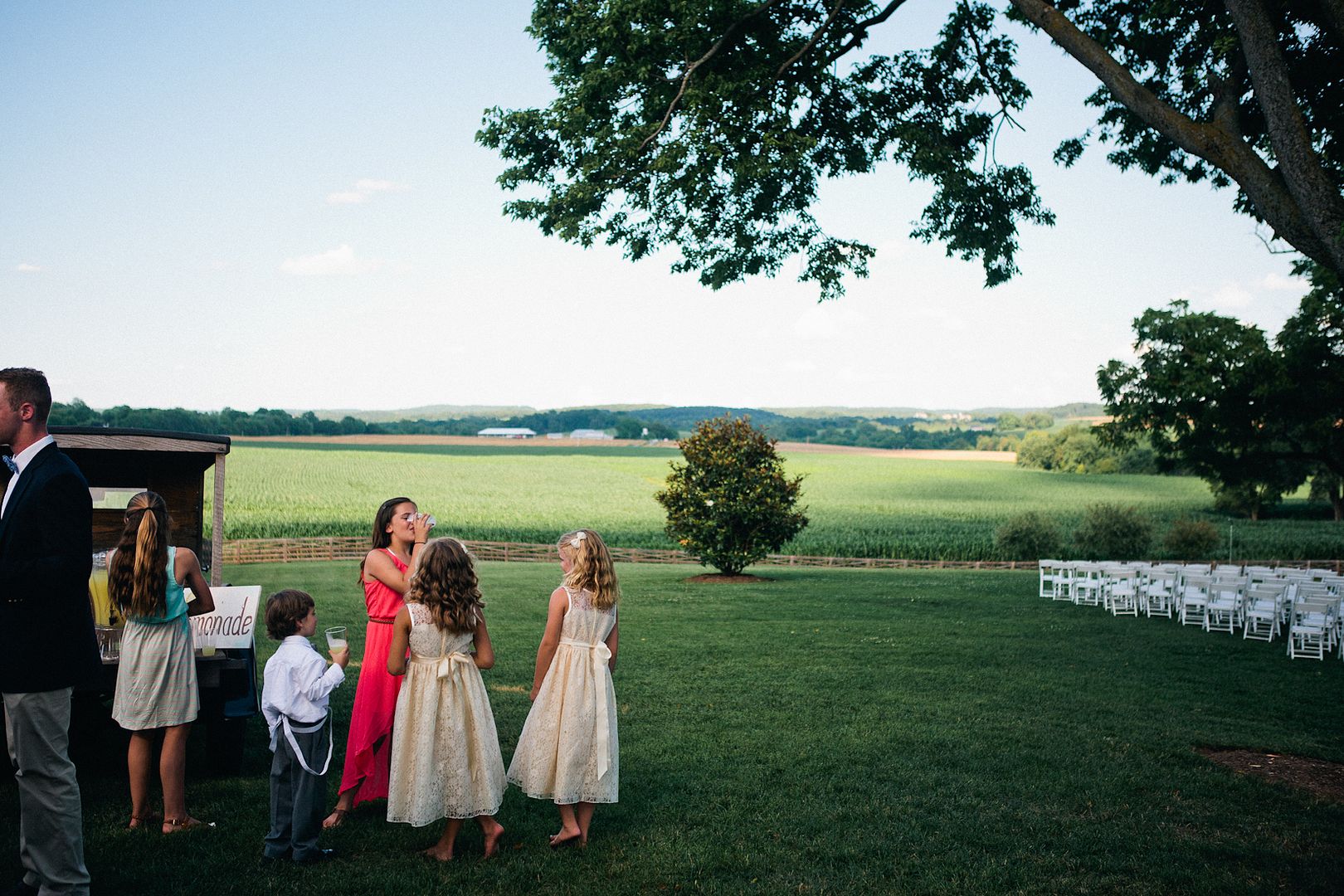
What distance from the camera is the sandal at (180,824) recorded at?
5.95 meters

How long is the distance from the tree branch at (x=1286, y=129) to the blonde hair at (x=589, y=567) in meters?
5.75

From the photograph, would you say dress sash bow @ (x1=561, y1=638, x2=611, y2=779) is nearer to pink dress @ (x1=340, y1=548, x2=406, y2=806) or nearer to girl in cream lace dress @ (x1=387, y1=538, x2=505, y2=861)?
girl in cream lace dress @ (x1=387, y1=538, x2=505, y2=861)

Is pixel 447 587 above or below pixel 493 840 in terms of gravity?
above

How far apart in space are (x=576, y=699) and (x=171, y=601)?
2521mm

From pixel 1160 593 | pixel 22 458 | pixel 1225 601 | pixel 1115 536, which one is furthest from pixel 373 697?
pixel 1115 536

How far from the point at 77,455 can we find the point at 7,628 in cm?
563

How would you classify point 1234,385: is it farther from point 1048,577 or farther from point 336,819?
point 336,819

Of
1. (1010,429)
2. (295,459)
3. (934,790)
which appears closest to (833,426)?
(1010,429)

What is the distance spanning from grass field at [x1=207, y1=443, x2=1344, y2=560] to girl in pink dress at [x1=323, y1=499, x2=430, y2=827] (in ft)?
115

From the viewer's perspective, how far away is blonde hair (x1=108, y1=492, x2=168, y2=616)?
18.8 ft

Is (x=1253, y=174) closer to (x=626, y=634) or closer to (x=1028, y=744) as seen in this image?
(x=1028, y=744)

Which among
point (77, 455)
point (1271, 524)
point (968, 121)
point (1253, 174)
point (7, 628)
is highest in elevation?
point (968, 121)

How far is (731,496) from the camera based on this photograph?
2670 cm

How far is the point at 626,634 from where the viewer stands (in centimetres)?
1564
